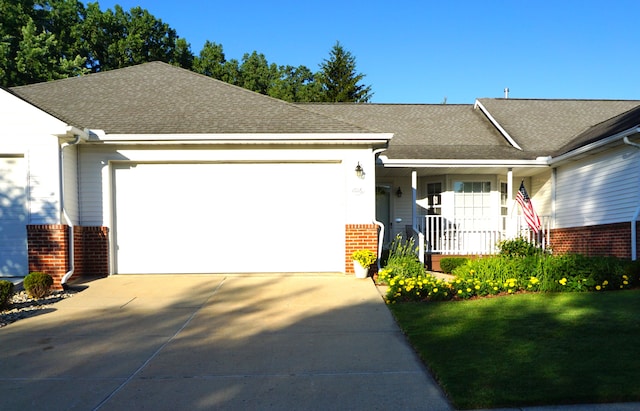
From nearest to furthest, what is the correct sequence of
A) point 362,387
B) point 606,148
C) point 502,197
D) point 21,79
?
point 362,387 → point 606,148 → point 502,197 → point 21,79

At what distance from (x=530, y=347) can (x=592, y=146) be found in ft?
26.7

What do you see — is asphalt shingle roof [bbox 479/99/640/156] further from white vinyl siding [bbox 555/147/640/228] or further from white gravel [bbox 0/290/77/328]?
white gravel [bbox 0/290/77/328]

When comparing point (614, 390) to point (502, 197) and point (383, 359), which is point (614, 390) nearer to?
point (383, 359)

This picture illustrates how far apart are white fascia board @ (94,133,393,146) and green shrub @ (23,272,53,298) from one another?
3123 millimetres

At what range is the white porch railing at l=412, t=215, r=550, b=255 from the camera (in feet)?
46.9

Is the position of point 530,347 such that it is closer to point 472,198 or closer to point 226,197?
point 226,197

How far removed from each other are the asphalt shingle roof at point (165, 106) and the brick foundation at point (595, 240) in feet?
20.0

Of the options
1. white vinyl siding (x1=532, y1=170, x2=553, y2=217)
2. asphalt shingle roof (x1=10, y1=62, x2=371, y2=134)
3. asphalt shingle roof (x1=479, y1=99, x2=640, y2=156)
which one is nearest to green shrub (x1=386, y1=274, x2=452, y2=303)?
asphalt shingle roof (x1=10, y1=62, x2=371, y2=134)

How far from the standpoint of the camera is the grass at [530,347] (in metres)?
4.65

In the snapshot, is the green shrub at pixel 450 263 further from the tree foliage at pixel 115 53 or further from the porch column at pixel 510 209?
the tree foliage at pixel 115 53

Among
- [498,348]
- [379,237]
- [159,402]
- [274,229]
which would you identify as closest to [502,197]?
[379,237]

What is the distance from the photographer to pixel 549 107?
19.1 meters

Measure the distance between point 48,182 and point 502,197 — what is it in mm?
12475

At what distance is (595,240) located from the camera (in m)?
12.7
